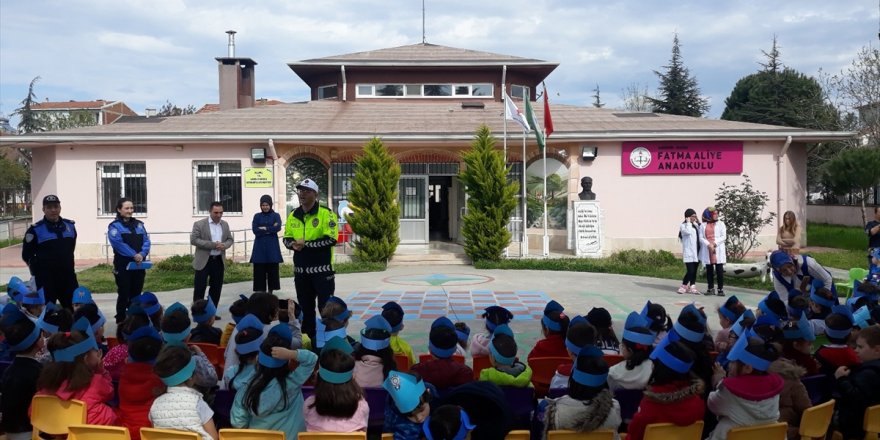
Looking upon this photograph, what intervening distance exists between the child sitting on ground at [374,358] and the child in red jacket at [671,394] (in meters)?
1.50

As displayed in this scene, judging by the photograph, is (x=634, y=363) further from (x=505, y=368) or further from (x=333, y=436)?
(x=333, y=436)

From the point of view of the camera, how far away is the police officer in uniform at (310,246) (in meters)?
6.73

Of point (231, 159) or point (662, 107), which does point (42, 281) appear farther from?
point (662, 107)

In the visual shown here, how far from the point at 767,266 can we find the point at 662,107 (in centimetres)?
3591

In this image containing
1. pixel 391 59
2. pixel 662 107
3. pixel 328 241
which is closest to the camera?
pixel 328 241

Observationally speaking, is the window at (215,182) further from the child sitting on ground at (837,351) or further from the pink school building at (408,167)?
the child sitting on ground at (837,351)

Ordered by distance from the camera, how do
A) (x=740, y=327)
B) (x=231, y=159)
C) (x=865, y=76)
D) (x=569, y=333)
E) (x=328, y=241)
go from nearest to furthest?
1. (x=569, y=333)
2. (x=740, y=327)
3. (x=328, y=241)
4. (x=231, y=159)
5. (x=865, y=76)

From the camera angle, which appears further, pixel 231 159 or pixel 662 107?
pixel 662 107

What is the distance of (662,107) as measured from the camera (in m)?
46.4

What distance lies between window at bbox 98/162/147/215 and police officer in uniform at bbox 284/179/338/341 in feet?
41.4

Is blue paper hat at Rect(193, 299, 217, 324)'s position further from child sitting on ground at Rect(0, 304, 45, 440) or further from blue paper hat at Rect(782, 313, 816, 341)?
blue paper hat at Rect(782, 313, 816, 341)

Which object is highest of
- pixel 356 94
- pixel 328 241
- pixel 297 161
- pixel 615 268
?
pixel 356 94

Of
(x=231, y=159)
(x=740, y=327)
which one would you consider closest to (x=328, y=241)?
(x=740, y=327)

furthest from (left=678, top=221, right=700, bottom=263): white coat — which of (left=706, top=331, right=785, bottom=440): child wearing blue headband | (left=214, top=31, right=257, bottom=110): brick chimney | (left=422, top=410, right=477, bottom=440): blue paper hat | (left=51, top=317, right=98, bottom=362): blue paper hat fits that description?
(left=214, top=31, right=257, bottom=110): brick chimney
